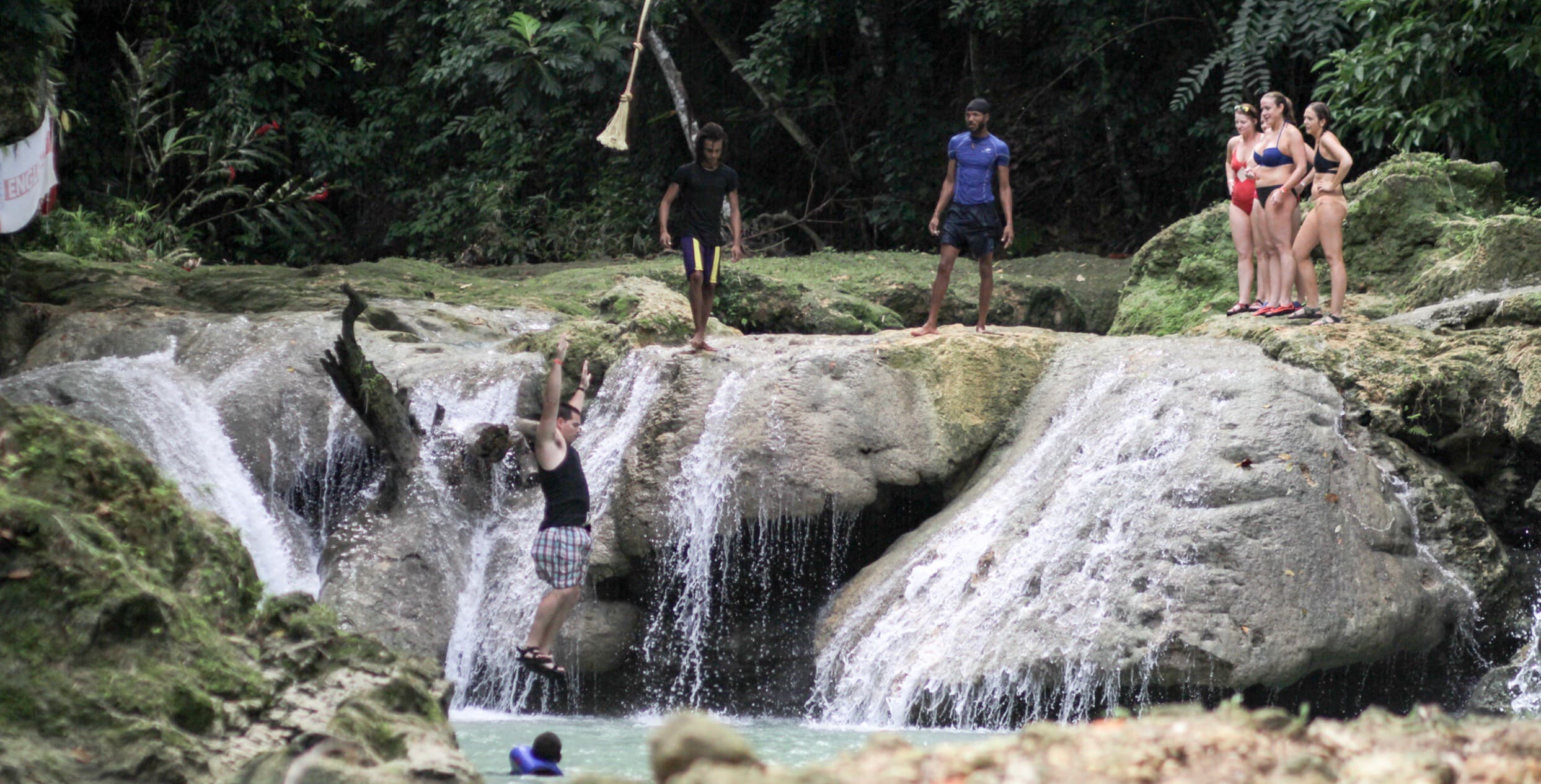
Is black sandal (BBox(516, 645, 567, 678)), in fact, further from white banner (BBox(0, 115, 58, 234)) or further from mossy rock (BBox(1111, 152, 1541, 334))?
mossy rock (BBox(1111, 152, 1541, 334))

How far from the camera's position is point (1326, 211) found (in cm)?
927

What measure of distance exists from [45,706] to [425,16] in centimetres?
1752

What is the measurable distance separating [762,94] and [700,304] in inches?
401

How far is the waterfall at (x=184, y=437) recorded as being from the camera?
9398 mm

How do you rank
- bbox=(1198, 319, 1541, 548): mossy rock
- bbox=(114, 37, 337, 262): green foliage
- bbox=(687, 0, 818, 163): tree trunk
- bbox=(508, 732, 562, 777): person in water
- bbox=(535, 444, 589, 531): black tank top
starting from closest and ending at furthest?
bbox=(508, 732, 562, 777): person in water, bbox=(535, 444, 589, 531): black tank top, bbox=(1198, 319, 1541, 548): mossy rock, bbox=(114, 37, 337, 262): green foliage, bbox=(687, 0, 818, 163): tree trunk

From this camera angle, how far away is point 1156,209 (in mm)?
17953

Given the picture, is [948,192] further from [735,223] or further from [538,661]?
[538,661]

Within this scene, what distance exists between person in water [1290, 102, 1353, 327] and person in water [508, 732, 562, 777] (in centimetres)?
625

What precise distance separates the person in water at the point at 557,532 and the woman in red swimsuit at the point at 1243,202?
5.04m

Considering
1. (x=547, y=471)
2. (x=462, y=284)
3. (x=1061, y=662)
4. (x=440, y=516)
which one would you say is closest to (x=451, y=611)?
(x=440, y=516)

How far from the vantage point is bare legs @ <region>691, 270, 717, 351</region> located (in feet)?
29.5

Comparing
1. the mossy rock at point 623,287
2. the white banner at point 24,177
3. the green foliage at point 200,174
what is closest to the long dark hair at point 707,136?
the mossy rock at point 623,287

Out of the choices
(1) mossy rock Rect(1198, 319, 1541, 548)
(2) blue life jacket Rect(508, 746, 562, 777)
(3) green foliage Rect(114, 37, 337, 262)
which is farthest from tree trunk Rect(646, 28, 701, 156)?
(2) blue life jacket Rect(508, 746, 562, 777)

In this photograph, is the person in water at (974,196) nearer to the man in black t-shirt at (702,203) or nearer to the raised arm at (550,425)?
the man in black t-shirt at (702,203)
